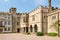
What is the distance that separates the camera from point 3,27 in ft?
230

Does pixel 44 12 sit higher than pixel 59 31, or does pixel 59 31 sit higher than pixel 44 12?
pixel 44 12

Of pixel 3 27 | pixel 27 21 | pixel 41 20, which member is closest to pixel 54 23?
pixel 41 20

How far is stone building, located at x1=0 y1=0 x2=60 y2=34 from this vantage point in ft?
141

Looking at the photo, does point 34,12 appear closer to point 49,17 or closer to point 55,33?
point 49,17

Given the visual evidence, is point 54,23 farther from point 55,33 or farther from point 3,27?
point 3,27

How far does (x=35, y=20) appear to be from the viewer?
53.3m

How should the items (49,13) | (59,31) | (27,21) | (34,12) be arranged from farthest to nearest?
(27,21) < (34,12) < (49,13) < (59,31)

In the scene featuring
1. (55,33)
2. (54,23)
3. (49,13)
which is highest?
(49,13)

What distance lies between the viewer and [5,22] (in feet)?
240

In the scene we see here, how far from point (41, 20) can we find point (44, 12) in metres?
2.83

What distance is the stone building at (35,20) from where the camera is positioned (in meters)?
43.0

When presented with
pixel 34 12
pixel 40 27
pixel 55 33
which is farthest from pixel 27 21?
pixel 55 33

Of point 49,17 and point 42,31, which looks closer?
point 49,17

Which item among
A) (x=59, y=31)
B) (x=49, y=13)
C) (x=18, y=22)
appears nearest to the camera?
(x=59, y=31)
